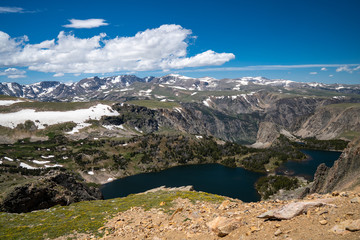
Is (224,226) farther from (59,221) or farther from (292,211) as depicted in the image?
(59,221)

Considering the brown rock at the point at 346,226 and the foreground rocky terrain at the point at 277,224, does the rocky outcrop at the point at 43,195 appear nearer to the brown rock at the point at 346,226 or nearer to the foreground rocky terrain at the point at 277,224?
the foreground rocky terrain at the point at 277,224

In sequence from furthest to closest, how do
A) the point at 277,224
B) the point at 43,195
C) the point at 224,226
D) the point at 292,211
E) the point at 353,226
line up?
the point at 43,195 → the point at 224,226 → the point at 292,211 → the point at 277,224 → the point at 353,226

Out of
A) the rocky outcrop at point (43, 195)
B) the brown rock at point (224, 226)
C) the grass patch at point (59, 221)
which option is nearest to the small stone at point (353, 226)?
the brown rock at point (224, 226)

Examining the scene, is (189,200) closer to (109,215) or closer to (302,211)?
(109,215)

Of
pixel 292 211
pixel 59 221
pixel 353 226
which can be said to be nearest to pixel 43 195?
pixel 59 221

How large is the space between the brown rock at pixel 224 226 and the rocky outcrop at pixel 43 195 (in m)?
42.9

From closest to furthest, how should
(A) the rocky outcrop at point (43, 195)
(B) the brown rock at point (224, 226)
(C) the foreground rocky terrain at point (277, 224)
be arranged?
(C) the foreground rocky terrain at point (277, 224) < (B) the brown rock at point (224, 226) < (A) the rocky outcrop at point (43, 195)

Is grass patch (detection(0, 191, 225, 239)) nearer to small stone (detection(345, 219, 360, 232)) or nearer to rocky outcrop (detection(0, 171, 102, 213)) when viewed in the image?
rocky outcrop (detection(0, 171, 102, 213))

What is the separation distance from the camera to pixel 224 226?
17.1m

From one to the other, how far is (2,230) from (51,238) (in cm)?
891

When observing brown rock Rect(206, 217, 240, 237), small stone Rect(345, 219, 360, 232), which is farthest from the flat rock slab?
small stone Rect(345, 219, 360, 232)

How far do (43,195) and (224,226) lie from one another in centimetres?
4632

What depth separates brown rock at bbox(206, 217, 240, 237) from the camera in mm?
16859

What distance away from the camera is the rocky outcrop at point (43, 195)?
141ft
